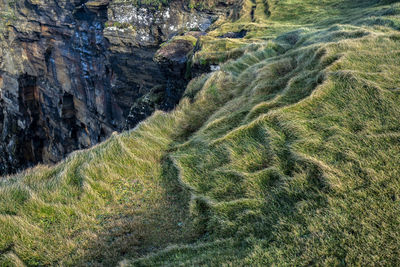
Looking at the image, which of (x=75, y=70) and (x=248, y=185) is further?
(x=75, y=70)

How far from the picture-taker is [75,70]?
143ft

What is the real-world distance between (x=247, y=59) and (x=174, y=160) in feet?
24.7

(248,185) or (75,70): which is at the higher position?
(75,70)

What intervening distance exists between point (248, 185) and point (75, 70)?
44053 millimetres

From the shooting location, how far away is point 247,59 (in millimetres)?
13109

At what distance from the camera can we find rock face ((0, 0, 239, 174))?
99.0 feet

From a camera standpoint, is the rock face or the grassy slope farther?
the rock face

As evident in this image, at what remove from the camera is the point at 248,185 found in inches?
226

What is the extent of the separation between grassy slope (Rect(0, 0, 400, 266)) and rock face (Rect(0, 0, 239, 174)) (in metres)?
13.3

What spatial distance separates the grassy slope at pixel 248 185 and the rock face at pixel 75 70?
13.3 meters

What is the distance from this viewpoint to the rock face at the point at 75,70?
30.2 meters

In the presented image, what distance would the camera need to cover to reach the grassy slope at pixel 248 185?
4.36m

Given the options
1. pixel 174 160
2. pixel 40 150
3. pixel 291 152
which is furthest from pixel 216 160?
pixel 40 150

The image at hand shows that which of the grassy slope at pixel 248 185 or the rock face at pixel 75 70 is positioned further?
the rock face at pixel 75 70
